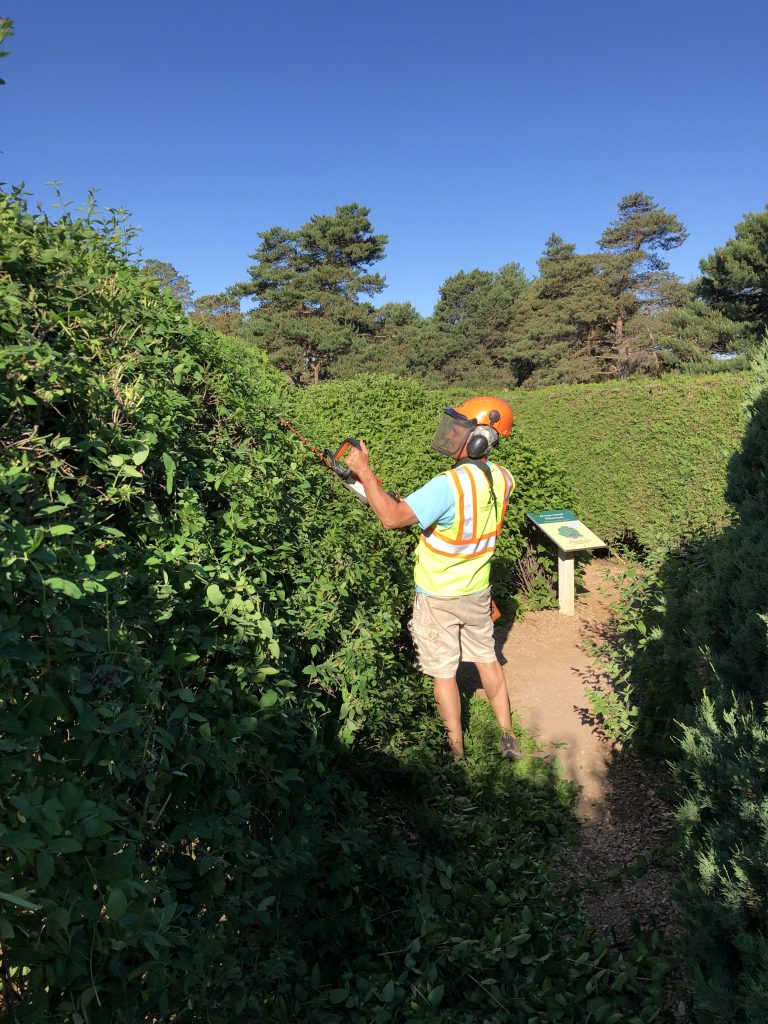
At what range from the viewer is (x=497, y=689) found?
4.00 meters

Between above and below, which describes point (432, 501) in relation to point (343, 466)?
below

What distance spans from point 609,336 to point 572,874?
3714 centimetres

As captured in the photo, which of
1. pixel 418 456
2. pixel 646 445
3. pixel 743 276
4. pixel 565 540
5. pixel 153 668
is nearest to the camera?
pixel 153 668

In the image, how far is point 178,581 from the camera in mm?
2041

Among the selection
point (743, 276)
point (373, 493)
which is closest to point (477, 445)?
point (373, 493)

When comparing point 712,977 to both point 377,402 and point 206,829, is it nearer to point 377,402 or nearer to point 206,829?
point 206,829

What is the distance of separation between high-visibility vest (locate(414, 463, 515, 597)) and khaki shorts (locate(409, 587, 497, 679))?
0.07 m

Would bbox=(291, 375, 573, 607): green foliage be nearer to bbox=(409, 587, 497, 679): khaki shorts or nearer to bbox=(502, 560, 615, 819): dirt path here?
bbox=(502, 560, 615, 819): dirt path

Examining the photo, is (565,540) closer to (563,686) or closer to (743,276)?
(563,686)

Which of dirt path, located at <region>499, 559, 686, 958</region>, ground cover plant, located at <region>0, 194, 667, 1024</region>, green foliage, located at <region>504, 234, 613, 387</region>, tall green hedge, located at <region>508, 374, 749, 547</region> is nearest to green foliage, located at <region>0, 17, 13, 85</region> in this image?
ground cover plant, located at <region>0, 194, 667, 1024</region>

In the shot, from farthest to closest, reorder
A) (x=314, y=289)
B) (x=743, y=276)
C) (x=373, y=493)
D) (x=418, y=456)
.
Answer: (x=314, y=289) → (x=743, y=276) → (x=418, y=456) → (x=373, y=493)

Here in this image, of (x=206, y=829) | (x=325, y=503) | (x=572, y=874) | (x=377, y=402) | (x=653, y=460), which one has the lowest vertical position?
(x=572, y=874)

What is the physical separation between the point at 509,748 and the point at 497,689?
0.36 metres

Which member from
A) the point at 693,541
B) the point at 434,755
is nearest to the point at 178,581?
the point at 434,755
